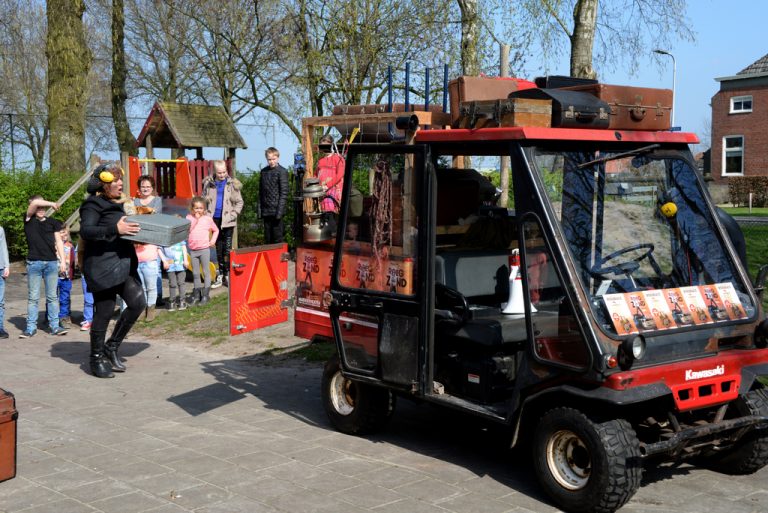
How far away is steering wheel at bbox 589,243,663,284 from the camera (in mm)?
5605

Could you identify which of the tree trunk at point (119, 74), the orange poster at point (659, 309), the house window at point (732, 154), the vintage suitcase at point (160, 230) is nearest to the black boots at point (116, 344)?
the vintage suitcase at point (160, 230)

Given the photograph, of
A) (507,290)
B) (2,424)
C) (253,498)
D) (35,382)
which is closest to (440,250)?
(507,290)

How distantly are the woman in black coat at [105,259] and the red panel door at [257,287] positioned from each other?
4.15ft

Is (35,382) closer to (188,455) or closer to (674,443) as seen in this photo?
(188,455)

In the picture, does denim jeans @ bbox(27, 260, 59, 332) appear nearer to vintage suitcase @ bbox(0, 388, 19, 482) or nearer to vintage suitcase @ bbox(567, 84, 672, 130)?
vintage suitcase @ bbox(0, 388, 19, 482)

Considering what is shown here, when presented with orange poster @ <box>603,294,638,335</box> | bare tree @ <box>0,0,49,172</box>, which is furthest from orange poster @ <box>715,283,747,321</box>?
bare tree @ <box>0,0,49,172</box>

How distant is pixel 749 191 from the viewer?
1657 inches

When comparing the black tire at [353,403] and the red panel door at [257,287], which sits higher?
the red panel door at [257,287]

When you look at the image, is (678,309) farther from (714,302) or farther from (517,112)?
(517,112)

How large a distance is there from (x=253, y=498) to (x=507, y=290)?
2117 mm

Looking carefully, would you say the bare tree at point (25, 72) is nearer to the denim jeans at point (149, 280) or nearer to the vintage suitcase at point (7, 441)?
the denim jeans at point (149, 280)

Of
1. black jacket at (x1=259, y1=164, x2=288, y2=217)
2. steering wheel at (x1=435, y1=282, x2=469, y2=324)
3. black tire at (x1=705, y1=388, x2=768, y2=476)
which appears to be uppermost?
black jacket at (x1=259, y1=164, x2=288, y2=217)

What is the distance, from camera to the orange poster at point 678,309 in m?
5.48

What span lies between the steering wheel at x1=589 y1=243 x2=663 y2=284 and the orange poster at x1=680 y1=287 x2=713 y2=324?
0.21m
